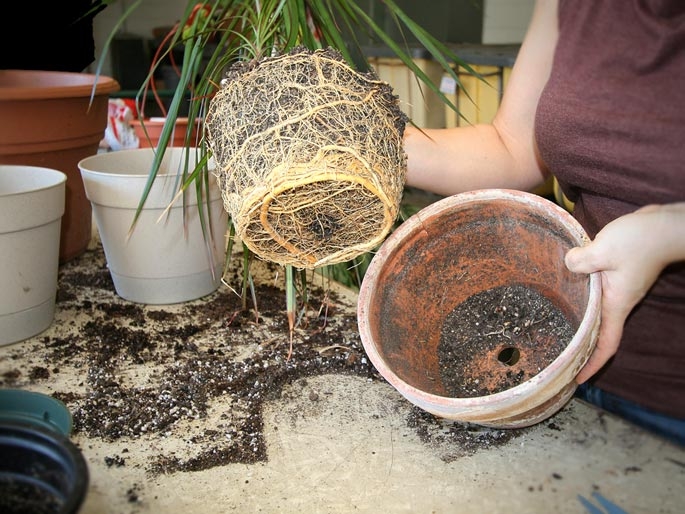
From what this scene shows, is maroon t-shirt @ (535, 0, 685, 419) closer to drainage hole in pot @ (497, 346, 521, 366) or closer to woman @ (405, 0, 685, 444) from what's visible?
woman @ (405, 0, 685, 444)

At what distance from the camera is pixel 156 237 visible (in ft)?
3.42

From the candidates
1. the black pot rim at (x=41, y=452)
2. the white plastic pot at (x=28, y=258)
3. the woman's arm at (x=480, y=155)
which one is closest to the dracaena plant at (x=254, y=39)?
the woman's arm at (x=480, y=155)

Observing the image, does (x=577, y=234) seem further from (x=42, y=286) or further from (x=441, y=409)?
(x=42, y=286)

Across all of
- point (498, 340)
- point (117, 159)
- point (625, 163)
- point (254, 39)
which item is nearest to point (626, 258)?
point (625, 163)

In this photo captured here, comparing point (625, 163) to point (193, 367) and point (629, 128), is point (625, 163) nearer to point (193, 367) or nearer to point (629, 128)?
point (629, 128)

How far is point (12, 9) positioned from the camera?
21.9 inches

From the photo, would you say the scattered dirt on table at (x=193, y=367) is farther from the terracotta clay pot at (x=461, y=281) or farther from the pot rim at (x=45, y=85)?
the pot rim at (x=45, y=85)

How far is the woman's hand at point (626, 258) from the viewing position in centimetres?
39

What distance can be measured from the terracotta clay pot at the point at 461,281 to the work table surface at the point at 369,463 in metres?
0.05

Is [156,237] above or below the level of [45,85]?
below

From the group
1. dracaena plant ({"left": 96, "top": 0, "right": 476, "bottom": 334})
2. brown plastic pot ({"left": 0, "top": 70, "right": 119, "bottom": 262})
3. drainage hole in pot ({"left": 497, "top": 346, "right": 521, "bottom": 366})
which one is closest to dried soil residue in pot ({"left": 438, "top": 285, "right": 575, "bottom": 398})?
drainage hole in pot ({"left": 497, "top": 346, "right": 521, "bottom": 366})

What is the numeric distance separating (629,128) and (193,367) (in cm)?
63

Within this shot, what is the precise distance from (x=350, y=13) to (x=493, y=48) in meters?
1.20

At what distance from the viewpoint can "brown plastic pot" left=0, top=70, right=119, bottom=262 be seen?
109 cm
